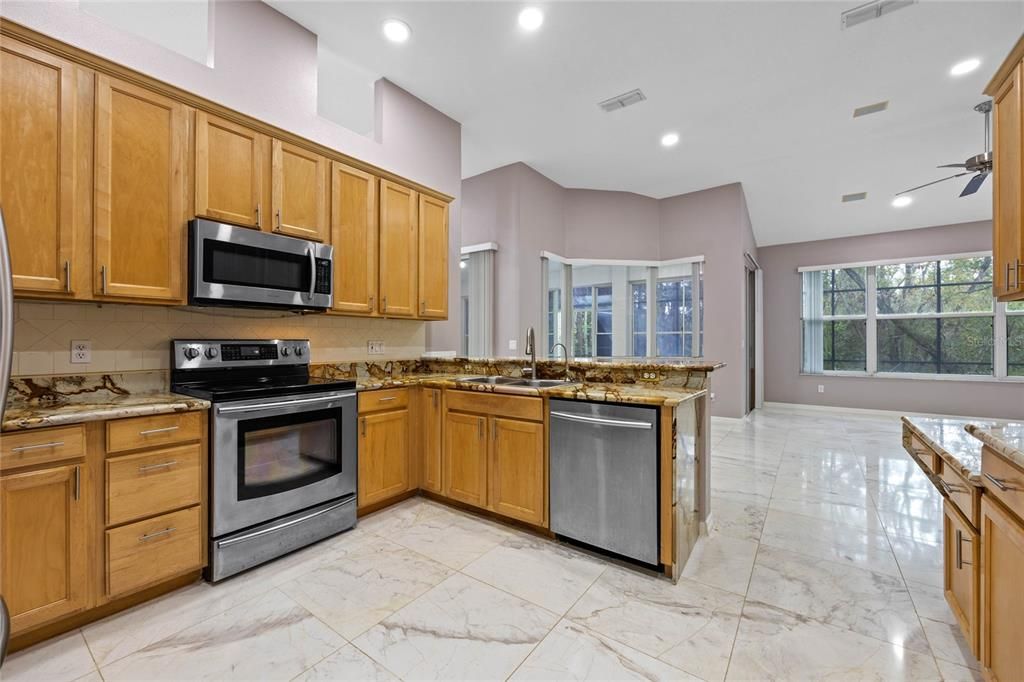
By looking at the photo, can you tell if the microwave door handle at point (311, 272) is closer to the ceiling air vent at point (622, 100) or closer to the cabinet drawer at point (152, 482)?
the cabinet drawer at point (152, 482)

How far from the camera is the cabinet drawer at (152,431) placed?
182 cm

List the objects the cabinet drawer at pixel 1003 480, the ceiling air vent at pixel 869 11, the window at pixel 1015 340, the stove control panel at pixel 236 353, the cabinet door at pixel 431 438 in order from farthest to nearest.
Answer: the window at pixel 1015 340 < the cabinet door at pixel 431 438 < the ceiling air vent at pixel 869 11 < the stove control panel at pixel 236 353 < the cabinet drawer at pixel 1003 480

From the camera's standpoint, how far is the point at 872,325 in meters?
7.10

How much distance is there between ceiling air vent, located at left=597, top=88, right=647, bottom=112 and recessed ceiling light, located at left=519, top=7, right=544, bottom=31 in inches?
43.6

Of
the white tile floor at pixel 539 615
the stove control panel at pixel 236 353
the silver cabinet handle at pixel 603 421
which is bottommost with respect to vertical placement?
the white tile floor at pixel 539 615

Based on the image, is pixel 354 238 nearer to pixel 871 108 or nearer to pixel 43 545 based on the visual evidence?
pixel 43 545

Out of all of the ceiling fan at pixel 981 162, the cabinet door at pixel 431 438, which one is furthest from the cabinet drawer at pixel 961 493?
the ceiling fan at pixel 981 162

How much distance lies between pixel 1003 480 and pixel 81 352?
3.61 metres

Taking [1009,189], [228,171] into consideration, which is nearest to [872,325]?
[1009,189]

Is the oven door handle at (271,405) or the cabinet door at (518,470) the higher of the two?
the oven door handle at (271,405)

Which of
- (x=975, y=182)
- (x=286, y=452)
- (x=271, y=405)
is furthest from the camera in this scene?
(x=975, y=182)

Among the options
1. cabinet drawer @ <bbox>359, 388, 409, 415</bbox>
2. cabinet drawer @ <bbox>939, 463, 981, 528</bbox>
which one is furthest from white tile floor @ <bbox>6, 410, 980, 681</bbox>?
cabinet drawer @ <bbox>359, 388, 409, 415</bbox>

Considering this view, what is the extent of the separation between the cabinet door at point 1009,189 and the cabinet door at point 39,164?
3.71 m

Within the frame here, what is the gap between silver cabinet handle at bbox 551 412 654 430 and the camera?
7.04 feet
